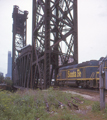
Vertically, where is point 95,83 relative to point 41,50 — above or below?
below

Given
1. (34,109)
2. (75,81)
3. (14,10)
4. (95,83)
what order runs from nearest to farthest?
(34,109)
(95,83)
(75,81)
(14,10)

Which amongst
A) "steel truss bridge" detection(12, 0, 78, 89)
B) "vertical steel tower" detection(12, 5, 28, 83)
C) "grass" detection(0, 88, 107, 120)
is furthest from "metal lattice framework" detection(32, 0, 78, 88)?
"vertical steel tower" detection(12, 5, 28, 83)

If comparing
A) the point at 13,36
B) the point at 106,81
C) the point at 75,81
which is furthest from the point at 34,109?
the point at 13,36

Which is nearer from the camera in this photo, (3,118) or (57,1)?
(3,118)

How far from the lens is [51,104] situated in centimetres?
848

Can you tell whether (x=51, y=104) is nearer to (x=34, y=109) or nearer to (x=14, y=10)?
(x=34, y=109)

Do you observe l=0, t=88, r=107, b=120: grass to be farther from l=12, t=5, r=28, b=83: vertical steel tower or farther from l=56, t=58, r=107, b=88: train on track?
l=12, t=5, r=28, b=83: vertical steel tower

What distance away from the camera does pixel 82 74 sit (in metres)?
18.0

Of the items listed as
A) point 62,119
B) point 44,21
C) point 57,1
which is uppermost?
point 57,1

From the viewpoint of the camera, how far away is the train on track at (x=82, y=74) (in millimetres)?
16219

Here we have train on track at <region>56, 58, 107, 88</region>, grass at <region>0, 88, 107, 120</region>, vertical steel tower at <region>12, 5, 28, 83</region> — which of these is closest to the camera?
grass at <region>0, 88, 107, 120</region>

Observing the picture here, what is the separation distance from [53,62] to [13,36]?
90.3 ft

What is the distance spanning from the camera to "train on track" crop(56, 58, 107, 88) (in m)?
16.2

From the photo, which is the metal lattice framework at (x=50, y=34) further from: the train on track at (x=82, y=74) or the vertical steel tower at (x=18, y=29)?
→ the vertical steel tower at (x=18, y=29)
